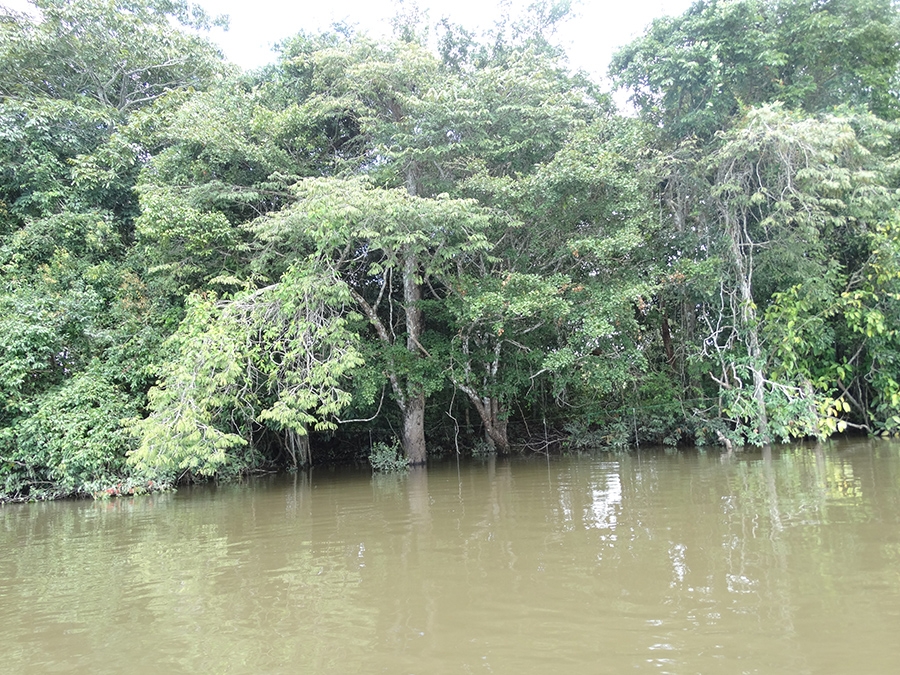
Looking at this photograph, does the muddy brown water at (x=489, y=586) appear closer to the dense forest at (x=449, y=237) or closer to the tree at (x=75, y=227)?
the dense forest at (x=449, y=237)

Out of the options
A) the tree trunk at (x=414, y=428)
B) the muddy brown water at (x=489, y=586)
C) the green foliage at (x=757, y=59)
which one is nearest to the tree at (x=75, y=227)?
the muddy brown water at (x=489, y=586)

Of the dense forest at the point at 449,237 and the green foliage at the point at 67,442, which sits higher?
the dense forest at the point at 449,237

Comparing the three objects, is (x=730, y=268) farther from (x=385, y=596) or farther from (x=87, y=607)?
(x=87, y=607)

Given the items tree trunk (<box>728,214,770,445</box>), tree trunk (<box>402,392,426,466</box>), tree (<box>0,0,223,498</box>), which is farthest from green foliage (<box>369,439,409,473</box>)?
tree trunk (<box>728,214,770,445</box>)

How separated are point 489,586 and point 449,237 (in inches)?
313

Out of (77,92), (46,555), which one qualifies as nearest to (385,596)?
(46,555)

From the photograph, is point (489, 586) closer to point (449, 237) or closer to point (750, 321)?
point (449, 237)

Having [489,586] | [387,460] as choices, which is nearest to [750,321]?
[387,460]

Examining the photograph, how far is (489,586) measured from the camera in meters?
3.46

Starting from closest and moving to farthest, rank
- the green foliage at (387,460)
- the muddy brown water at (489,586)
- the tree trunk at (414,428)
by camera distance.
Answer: the muddy brown water at (489,586) < the green foliage at (387,460) < the tree trunk at (414,428)

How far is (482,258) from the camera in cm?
1175

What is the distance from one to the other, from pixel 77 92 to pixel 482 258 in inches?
456

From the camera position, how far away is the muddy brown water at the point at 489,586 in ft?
8.42

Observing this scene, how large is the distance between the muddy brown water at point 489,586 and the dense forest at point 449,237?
3.67 meters
